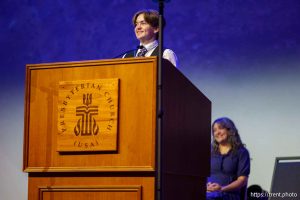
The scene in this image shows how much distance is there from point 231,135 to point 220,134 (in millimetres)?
92

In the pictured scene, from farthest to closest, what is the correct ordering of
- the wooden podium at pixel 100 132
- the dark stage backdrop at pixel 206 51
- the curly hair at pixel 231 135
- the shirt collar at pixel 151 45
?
the dark stage backdrop at pixel 206 51, the curly hair at pixel 231 135, the shirt collar at pixel 151 45, the wooden podium at pixel 100 132

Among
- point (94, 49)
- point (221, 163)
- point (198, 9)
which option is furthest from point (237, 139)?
point (94, 49)

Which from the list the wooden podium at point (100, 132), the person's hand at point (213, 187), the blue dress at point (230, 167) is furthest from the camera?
the blue dress at point (230, 167)

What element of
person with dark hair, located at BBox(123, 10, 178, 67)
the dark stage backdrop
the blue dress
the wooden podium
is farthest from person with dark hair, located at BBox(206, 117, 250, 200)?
the wooden podium

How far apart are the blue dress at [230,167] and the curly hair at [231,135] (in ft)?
0.23

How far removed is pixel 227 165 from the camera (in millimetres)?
4598

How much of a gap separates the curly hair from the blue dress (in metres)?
0.07

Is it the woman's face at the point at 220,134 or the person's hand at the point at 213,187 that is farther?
the woman's face at the point at 220,134

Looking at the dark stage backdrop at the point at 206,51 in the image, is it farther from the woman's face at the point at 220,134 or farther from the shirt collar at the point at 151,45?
the shirt collar at the point at 151,45

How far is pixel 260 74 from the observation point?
4.99 meters

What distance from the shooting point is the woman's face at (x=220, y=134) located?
4.76m

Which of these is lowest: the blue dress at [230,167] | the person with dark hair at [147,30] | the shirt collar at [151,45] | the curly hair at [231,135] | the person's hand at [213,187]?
the person's hand at [213,187]

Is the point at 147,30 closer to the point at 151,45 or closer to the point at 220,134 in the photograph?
the point at 151,45

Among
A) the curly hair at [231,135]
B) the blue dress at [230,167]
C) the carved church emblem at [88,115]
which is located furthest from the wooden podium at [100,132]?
the curly hair at [231,135]
